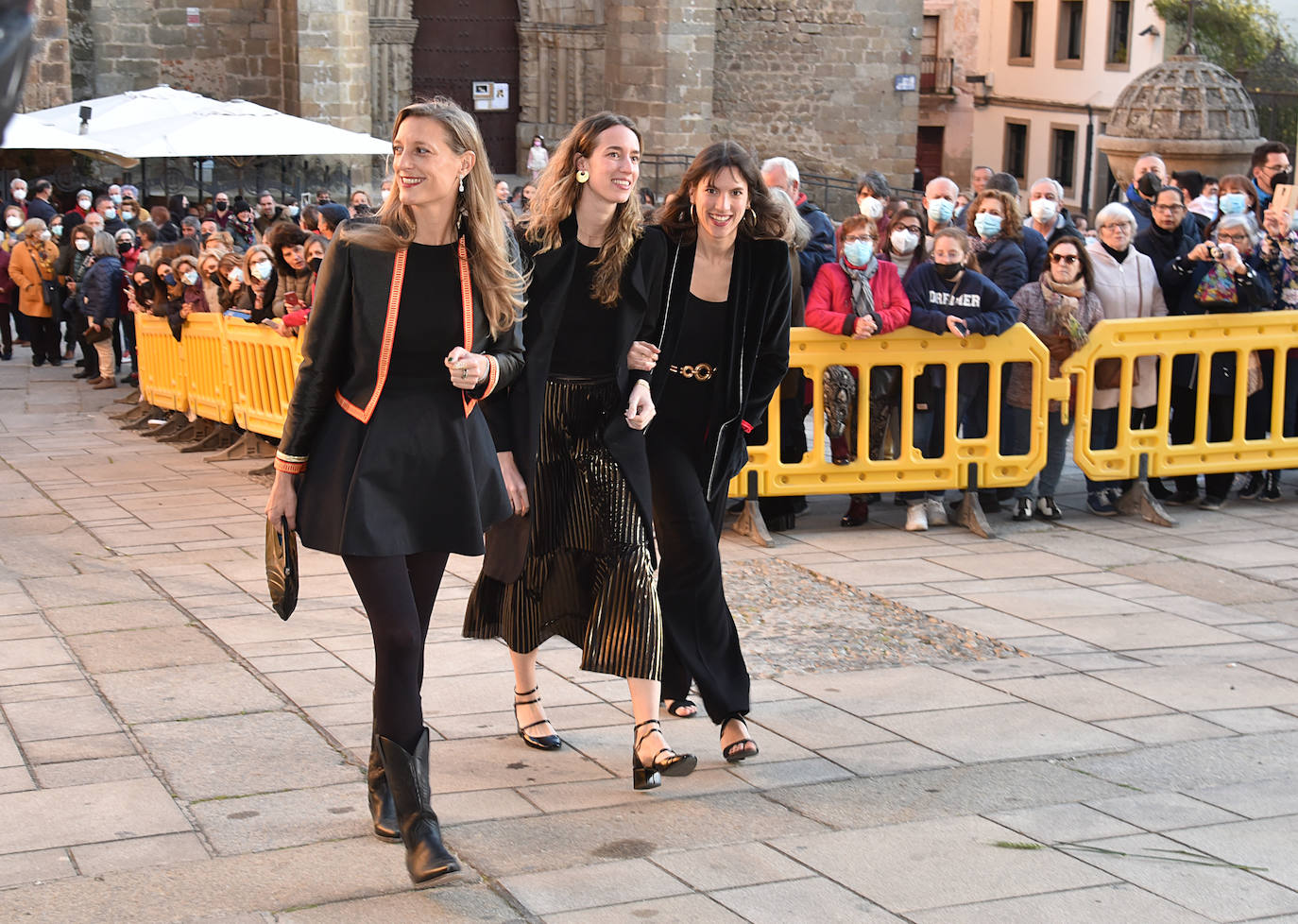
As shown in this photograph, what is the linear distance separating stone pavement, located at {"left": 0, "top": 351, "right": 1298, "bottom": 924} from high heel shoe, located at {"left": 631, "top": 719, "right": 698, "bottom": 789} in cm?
4

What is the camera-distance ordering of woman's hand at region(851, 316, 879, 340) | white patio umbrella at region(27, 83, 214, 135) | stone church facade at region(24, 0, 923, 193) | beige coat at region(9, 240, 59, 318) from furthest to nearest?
stone church facade at region(24, 0, 923, 193), white patio umbrella at region(27, 83, 214, 135), beige coat at region(9, 240, 59, 318), woman's hand at region(851, 316, 879, 340)

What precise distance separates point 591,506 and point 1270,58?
3259 cm

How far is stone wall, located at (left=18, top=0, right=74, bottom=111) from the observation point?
24.2m

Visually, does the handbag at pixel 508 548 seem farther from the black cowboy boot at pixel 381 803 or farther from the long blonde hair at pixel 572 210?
the black cowboy boot at pixel 381 803

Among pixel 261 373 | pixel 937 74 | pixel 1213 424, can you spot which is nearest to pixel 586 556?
pixel 1213 424

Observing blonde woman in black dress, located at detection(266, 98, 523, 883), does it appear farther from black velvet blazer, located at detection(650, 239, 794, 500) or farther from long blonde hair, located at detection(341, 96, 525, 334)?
black velvet blazer, located at detection(650, 239, 794, 500)

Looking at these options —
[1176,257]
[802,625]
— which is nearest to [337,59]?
[1176,257]

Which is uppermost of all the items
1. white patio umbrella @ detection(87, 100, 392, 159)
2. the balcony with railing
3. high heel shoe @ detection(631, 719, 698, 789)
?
the balcony with railing

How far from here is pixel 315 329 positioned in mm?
4172

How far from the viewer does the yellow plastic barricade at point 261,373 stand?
418 inches

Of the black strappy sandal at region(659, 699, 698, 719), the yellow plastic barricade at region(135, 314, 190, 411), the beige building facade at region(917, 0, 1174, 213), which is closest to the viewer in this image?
the black strappy sandal at region(659, 699, 698, 719)

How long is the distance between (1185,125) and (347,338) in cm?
1506

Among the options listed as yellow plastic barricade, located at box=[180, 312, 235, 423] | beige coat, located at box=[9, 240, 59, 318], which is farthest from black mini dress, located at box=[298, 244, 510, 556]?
beige coat, located at box=[9, 240, 59, 318]

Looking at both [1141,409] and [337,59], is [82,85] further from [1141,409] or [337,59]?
[1141,409]
